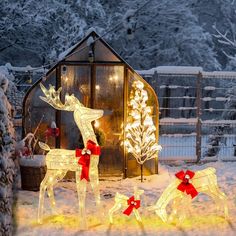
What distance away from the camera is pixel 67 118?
8867 millimetres

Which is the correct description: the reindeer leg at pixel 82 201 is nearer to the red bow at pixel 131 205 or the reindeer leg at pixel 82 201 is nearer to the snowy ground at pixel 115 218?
the snowy ground at pixel 115 218

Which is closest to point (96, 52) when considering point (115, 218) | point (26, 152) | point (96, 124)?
point (96, 124)

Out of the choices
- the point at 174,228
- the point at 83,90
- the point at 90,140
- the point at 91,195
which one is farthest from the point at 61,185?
the point at 174,228

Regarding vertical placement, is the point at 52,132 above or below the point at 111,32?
below

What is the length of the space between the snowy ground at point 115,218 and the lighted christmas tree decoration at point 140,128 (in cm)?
70

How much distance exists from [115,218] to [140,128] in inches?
110

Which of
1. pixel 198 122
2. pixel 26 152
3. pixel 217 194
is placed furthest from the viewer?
pixel 198 122

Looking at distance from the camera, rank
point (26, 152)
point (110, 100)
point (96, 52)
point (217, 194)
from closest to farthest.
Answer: point (217, 194) → point (26, 152) → point (96, 52) → point (110, 100)

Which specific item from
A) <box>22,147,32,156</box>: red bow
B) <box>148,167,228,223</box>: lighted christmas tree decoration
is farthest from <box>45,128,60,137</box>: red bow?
<box>148,167,228,223</box>: lighted christmas tree decoration

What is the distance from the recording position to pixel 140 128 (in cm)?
891

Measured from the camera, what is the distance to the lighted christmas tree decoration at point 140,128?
8.77 meters

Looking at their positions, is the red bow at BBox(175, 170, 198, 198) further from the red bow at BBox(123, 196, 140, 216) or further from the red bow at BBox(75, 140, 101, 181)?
the red bow at BBox(75, 140, 101, 181)

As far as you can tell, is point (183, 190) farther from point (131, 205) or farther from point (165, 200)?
point (131, 205)

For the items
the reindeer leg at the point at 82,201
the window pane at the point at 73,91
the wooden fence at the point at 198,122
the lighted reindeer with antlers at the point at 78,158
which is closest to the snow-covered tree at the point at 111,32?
the wooden fence at the point at 198,122
